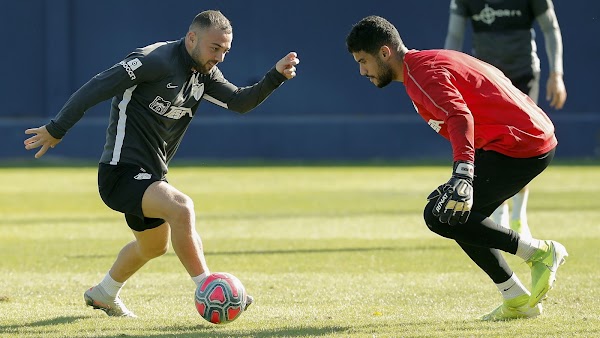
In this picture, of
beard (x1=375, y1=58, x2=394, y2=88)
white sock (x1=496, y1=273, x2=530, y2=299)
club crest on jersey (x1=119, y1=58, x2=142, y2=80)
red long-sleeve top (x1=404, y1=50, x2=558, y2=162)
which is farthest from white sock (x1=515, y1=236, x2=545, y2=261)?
club crest on jersey (x1=119, y1=58, x2=142, y2=80)

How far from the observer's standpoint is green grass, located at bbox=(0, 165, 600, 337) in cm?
646

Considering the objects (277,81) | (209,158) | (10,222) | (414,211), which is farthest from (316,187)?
(277,81)

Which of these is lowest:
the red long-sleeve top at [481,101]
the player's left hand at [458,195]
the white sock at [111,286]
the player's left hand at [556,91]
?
the white sock at [111,286]

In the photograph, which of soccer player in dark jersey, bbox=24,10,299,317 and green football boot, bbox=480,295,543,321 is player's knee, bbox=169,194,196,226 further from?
green football boot, bbox=480,295,543,321

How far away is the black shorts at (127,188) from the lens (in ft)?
21.6

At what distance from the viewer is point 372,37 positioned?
6375 mm

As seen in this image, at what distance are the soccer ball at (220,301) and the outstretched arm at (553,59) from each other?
3.93 meters

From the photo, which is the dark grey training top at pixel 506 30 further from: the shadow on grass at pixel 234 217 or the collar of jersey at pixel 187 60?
the collar of jersey at pixel 187 60

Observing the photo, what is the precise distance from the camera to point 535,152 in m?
6.52

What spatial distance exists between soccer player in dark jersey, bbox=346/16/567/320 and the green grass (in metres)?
0.31

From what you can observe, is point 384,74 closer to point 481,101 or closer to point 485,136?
point 481,101

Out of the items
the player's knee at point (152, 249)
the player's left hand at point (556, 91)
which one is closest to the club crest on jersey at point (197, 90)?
the player's knee at point (152, 249)

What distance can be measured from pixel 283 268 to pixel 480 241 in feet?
9.75

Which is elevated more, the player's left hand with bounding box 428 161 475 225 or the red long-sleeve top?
the red long-sleeve top
